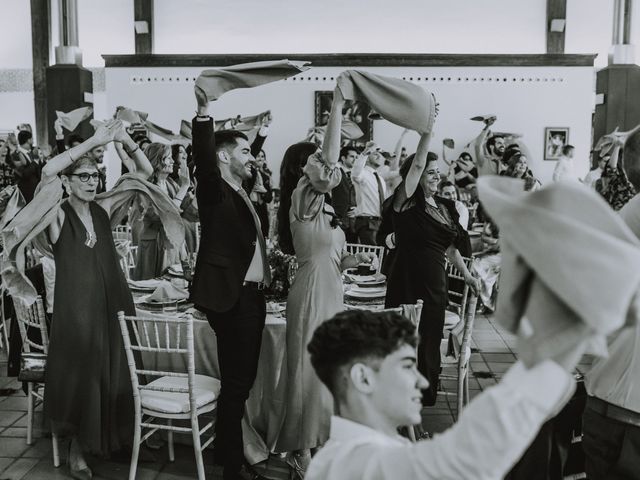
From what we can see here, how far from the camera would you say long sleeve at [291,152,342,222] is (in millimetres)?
2984

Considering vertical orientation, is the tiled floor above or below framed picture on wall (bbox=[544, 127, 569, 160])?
below

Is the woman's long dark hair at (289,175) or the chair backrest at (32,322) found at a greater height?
the woman's long dark hair at (289,175)

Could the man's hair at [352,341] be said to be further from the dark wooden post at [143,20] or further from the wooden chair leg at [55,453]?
the dark wooden post at [143,20]

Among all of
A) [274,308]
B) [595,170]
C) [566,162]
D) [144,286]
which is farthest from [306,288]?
[566,162]

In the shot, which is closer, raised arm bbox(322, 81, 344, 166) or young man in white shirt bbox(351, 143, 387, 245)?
raised arm bbox(322, 81, 344, 166)

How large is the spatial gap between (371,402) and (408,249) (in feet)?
8.03

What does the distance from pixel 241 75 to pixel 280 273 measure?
3.52 feet

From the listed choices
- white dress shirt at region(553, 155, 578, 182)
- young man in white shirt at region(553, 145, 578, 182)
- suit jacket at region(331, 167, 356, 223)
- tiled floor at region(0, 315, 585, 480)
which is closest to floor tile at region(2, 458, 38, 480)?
tiled floor at region(0, 315, 585, 480)

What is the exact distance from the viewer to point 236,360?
10.2 ft

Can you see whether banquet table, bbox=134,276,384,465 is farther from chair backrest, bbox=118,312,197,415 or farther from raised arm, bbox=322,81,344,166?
raised arm, bbox=322,81,344,166

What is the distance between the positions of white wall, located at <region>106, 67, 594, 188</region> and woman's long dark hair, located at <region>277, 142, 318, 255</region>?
25.0 feet

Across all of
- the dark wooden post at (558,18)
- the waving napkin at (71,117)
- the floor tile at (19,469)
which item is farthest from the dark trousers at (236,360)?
the dark wooden post at (558,18)

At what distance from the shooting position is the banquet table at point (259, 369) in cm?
350

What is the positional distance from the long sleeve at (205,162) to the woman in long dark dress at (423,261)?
1.18 meters
